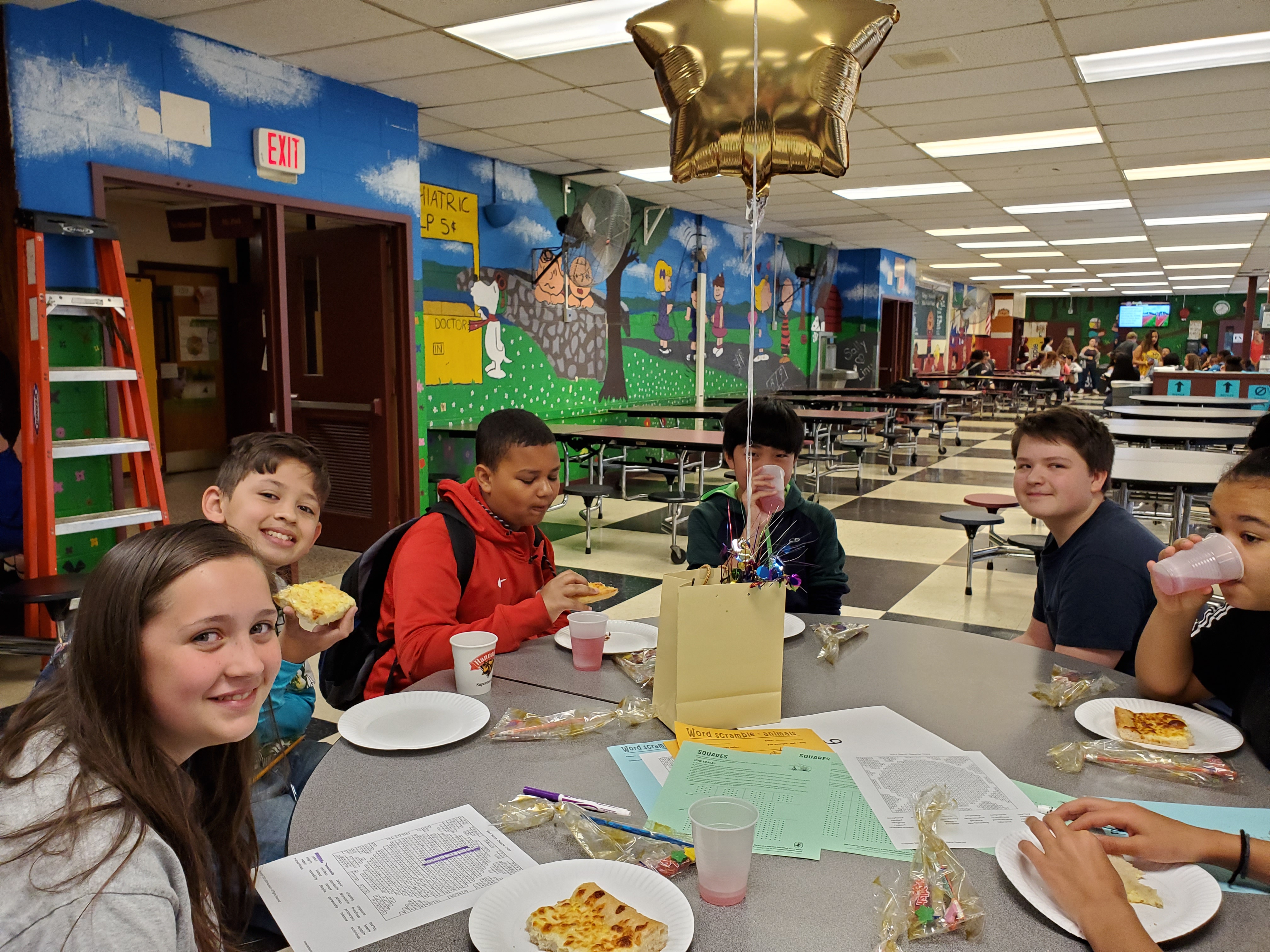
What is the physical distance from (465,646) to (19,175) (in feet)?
11.0

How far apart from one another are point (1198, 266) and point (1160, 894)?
17691mm

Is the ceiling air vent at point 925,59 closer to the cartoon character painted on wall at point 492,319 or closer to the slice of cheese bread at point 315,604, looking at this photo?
the cartoon character painted on wall at point 492,319

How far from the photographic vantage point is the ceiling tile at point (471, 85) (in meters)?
4.77

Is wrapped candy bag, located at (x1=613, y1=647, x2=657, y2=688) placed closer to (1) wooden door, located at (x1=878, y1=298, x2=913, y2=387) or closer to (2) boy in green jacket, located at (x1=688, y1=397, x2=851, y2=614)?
(2) boy in green jacket, located at (x1=688, y1=397, x2=851, y2=614)

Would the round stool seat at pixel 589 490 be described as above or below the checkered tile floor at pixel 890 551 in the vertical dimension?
above

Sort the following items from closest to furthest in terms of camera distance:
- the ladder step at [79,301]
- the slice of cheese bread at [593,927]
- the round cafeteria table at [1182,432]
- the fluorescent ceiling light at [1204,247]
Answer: the slice of cheese bread at [593,927] < the ladder step at [79,301] < the round cafeteria table at [1182,432] < the fluorescent ceiling light at [1204,247]

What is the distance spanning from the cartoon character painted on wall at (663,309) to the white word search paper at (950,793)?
335 inches

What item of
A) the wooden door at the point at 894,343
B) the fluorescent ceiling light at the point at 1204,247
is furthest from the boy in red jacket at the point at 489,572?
the fluorescent ceiling light at the point at 1204,247

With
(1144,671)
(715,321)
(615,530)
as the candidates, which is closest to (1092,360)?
(715,321)

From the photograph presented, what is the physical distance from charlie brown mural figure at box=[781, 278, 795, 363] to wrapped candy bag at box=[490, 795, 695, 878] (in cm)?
1181

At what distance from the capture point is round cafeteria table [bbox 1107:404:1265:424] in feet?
24.2

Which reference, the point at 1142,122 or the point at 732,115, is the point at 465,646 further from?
the point at 1142,122

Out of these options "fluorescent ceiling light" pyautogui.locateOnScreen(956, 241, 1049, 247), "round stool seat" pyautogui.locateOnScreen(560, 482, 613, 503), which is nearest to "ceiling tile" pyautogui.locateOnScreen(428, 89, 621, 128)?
"round stool seat" pyautogui.locateOnScreen(560, 482, 613, 503)

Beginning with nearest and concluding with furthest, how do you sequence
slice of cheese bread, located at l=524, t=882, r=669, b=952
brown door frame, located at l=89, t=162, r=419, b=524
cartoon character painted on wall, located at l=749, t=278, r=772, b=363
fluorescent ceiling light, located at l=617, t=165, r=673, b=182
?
slice of cheese bread, located at l=524, t=882, r=669, b=952
brown door frame, located at l=89, t=162, r=419, b=524
fluorescent ceiling light, located at l=617, t=165, r=673, b=182
cartoon character painted on wall, located at l=749, t=278, r=772, b=363
